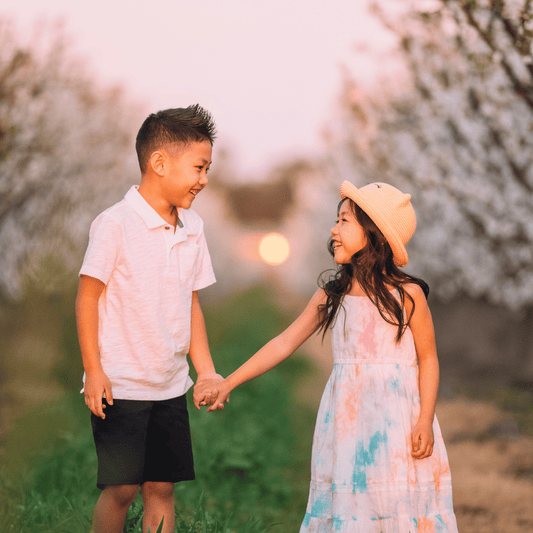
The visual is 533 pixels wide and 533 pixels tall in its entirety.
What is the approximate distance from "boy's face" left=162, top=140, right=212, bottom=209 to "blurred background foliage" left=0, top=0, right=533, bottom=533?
1.30 m

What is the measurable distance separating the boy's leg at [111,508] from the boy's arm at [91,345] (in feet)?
1.02

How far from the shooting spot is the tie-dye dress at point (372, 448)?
7.98 feet

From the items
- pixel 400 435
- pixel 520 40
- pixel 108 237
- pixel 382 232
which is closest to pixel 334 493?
pixel 400 435

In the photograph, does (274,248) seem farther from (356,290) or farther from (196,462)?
(356,290)

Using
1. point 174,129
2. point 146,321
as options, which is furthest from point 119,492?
point 174,129

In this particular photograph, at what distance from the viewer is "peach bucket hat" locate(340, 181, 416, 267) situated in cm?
262

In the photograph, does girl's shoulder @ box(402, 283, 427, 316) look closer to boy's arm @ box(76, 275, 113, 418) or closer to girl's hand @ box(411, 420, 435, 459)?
girl's hand @ box(411, 420, 435, 459)

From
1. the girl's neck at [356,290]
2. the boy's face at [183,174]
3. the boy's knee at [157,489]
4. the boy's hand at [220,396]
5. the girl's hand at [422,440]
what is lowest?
the boy's knee at [157,489]

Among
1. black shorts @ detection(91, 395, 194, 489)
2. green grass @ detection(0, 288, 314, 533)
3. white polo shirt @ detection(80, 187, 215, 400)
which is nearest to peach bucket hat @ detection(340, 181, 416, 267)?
white polo shirt @ detection(80, 187, 215, 400)

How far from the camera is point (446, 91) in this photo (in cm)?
941

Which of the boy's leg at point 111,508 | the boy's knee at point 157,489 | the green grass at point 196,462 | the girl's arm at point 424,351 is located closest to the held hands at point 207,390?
the boy's knee at point 157,489

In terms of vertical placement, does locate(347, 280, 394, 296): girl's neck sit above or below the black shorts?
above

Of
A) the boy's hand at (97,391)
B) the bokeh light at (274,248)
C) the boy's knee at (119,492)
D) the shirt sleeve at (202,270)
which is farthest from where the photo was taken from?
the bokeh light at (274,248)

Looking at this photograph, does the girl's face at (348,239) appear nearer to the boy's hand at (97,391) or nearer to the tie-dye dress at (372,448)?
the tie-dye dress at (372,448)
